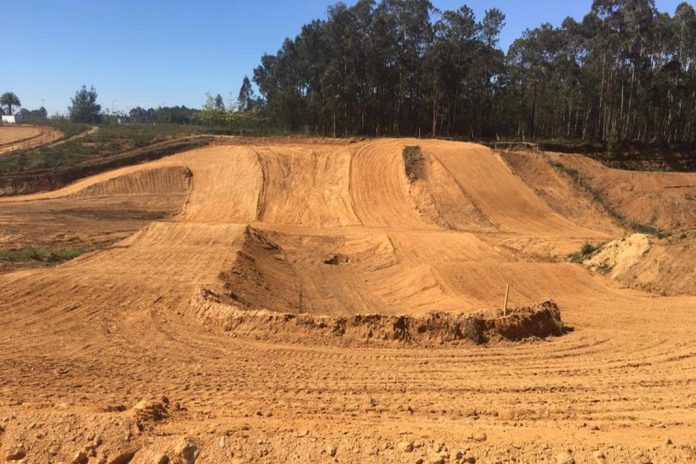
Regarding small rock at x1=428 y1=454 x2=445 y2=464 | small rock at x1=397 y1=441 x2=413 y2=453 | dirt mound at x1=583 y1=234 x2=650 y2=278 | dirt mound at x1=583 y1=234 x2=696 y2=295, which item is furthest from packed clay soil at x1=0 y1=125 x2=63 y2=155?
small rock at x1=428 y1=454 x2=445 y2=464

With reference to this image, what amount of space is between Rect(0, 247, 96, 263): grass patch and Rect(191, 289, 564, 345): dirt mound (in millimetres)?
11279

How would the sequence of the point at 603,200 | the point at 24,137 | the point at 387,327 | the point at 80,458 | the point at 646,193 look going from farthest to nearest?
the point at 24,137 → the point at 646,193 → the point at 603,200 → the point at 387,327 → the point at 80,458

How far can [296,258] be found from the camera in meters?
24.3

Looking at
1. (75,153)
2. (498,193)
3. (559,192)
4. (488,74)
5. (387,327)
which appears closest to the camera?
(387,327)

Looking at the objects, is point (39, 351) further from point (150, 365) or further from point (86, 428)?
point (86, 428)

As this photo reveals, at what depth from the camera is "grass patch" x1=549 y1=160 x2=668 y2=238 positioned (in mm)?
32719

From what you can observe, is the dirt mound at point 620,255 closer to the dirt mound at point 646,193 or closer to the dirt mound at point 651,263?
the dirt mound at point 651,263

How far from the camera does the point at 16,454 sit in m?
6.02

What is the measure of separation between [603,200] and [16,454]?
36.3 metres

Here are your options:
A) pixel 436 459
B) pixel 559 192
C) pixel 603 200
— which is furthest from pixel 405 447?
pixel 603 200

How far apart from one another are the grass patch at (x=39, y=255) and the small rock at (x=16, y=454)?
16222mm

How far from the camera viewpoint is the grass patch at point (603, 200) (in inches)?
1288

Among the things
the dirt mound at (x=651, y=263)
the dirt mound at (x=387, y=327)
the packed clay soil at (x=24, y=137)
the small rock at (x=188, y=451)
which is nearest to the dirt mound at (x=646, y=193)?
the dirt mound at (x=651, y=263)

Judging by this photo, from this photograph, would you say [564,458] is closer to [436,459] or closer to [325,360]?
[436,459]
